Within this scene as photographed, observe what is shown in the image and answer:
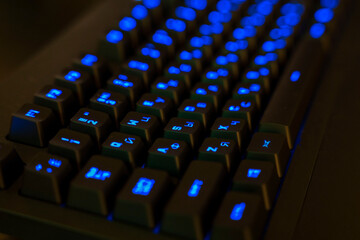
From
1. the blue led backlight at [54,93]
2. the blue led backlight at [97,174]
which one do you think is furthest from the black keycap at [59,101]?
the blue led backlight at [97,174]

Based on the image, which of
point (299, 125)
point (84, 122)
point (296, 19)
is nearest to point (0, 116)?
point (84, 122)

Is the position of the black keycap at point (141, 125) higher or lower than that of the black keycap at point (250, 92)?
lower

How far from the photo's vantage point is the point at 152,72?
2.06ft

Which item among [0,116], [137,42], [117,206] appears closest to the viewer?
[117,206]

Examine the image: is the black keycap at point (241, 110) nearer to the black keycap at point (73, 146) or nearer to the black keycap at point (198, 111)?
the black keycap at point (198, 111)

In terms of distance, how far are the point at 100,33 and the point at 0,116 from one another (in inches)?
8.2

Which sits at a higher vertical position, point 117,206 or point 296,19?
point 296,19

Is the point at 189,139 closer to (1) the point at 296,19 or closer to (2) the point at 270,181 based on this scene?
(2) the point at 270,181

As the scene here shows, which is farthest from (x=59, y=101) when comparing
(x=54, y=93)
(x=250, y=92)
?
(x=250, y=92)

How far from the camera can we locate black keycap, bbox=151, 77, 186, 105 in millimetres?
582

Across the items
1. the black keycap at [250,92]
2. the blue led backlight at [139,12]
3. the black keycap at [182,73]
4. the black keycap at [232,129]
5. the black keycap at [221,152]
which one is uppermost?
the blue led backlight at [139,12]

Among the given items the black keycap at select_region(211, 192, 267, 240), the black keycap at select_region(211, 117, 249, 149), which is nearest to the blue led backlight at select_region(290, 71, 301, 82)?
the black keycap at select_region(211, 117, 249, 149)

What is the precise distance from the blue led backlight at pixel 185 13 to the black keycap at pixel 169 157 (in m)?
0.29

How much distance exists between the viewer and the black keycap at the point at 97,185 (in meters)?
0.45
